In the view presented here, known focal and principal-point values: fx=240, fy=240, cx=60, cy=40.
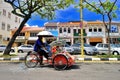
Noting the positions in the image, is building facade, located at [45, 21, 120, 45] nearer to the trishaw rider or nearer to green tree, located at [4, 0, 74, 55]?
green tree, located at [4, 0, 74, 55]

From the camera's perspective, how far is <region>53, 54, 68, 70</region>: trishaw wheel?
11.6 metres

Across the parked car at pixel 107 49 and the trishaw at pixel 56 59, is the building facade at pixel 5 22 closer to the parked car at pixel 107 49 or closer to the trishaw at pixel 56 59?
the parked car at pixel 107 49

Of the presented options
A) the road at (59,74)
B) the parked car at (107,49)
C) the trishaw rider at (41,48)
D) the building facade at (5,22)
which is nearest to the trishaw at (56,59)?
the trishaw rider at (41,48)

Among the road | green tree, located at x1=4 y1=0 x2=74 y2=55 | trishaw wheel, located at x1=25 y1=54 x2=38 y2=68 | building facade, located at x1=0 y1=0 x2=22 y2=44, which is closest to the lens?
the road

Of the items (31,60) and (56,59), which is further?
(31,60)

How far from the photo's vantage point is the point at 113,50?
85.1 ft

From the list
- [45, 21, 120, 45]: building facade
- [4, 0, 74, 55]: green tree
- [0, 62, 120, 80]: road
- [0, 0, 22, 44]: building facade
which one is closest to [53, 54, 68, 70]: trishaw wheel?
[0, 62, 120, 80]: road

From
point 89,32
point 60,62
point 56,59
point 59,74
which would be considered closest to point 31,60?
point 56,59

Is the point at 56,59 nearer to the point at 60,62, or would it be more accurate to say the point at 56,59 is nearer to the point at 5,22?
the point at 60,62

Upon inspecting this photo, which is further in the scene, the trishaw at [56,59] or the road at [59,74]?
the trishaw at [56,59]

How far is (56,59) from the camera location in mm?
11719

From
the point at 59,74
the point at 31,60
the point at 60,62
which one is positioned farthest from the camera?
the point at 31,60

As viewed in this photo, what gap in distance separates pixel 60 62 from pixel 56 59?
26 centimetres

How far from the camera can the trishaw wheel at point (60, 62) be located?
11.6 m
